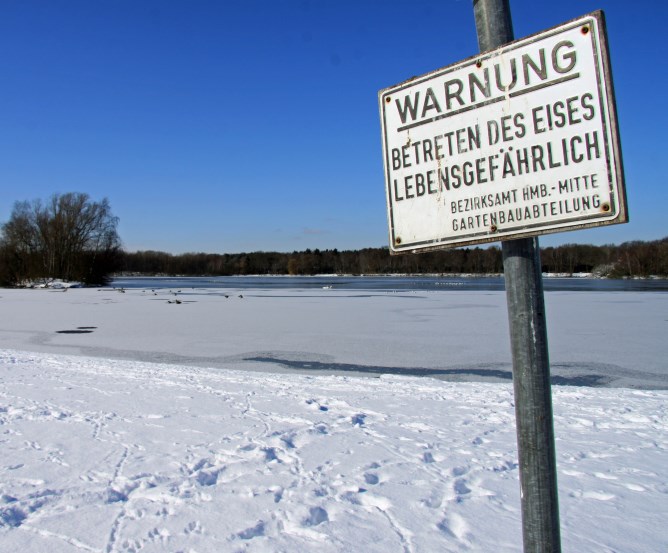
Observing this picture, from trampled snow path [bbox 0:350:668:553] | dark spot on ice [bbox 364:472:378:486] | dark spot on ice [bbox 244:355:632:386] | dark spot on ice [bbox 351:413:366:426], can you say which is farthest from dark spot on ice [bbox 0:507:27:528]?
dark spot on ice [bbox 244:355:632:386]

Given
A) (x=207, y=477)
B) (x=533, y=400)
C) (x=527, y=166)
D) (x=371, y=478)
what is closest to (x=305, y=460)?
(x=371, y=478)

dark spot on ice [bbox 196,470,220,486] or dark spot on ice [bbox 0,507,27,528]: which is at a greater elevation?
dark spot on ice [bbox 0,507,27,528]

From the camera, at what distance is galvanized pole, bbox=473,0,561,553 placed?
1387 mm

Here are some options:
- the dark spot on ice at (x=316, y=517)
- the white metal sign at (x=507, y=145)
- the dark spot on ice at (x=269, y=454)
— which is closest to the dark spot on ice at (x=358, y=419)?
the dark spot on ice at (x=269, y=454)

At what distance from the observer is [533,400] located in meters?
1.41

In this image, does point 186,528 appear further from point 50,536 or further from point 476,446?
point 476,446

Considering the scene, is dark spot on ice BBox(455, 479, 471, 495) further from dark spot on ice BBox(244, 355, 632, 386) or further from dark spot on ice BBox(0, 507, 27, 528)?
dark spot on ice BBox(244, 355, 632, 386)

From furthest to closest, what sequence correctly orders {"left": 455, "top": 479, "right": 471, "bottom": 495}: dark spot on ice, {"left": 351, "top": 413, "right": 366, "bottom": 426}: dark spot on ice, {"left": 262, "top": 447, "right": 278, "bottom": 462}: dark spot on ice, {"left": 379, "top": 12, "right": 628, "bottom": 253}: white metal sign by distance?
{"left": 351, "top": 413, "right": 366, "bottom": 426}: dark spot on ice
{"left": 262, "top": 447, "right": 278, "bottom": 462}: dark spot on ice
{"left": 455, "top": 479, "right": 471, "bottom": 495}: dark spot on ice
{"left": 379, "top": 12, "right": 628, "bottom": 253}: white metal sign

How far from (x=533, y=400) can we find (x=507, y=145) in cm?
71

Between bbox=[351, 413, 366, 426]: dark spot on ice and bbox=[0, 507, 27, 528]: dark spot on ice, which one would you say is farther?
A: bbox=[351, 413, 366, 426]: dark spot on ice

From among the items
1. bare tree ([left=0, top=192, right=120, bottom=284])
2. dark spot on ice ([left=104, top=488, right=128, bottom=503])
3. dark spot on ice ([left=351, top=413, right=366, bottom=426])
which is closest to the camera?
dark spot on ice ([left=104, top=488, right=128, bottom=503])

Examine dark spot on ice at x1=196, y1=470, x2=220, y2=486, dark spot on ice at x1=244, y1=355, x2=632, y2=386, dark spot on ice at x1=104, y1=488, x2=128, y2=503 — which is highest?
dark spot on ice at x1=104, y1=488, x2=128, y2=503

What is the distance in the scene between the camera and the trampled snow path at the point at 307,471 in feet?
10.1

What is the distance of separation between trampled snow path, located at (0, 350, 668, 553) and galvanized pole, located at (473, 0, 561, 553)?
1781mm
